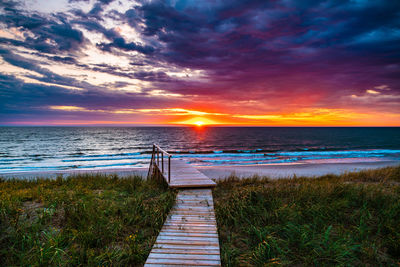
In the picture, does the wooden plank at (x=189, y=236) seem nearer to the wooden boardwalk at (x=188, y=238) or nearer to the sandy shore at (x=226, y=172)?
the wooden boardwalk at (x=188, y=238)

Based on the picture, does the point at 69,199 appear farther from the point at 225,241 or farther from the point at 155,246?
the point at 225,241

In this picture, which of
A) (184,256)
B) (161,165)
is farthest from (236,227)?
(161,165)

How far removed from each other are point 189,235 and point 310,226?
313 cm

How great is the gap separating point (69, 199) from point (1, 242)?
6.28 feet

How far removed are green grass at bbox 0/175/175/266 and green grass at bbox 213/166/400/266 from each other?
192 cm

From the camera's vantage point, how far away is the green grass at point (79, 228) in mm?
3736

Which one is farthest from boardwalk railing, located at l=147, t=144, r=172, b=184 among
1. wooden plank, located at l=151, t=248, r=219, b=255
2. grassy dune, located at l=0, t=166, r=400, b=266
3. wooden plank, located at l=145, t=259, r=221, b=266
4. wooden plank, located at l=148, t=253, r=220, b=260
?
wooden plank, located at l=145, t=259, r=221, b=266

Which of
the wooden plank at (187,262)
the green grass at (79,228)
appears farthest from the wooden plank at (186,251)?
the green grass at (79,228)

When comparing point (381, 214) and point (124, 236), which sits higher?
point (381, 214)

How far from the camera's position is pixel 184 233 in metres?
4.45

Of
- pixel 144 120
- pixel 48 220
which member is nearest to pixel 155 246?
pixel 48 220

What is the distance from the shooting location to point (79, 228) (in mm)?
4566

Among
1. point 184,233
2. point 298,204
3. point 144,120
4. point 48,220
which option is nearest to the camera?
point 184,233

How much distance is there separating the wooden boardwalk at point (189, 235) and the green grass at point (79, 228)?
0.29 meters
